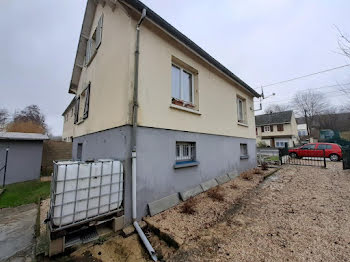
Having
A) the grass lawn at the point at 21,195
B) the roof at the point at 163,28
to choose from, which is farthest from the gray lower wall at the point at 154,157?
the roof at the point at 163,28

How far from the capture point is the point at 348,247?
2.31 m

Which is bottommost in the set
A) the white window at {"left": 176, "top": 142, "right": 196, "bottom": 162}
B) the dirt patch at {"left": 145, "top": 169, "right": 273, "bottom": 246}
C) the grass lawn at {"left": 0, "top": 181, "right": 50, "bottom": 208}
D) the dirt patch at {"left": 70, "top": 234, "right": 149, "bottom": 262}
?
the grass lawn at {"left": 0, "top": 181, "right": 50, "bottom": 208}

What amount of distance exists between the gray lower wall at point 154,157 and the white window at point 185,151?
190 mm

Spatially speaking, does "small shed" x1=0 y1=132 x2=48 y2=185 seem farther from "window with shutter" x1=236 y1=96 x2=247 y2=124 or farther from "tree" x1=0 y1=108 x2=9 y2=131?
"tree" x1=0 y1=108 x2=9 y2=131

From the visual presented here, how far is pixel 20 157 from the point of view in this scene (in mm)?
9281

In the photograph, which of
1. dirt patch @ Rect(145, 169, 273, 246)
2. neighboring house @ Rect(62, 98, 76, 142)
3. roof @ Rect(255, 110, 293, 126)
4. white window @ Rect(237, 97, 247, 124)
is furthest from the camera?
roof @ Rect(255, 110, 293, 126)

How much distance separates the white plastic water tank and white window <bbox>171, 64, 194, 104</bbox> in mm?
3104

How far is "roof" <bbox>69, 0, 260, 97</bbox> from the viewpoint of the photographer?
12.3ft

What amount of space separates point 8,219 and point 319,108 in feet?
194

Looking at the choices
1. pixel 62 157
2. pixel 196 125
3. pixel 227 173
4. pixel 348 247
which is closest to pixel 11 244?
pixel 196 125

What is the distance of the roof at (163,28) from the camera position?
376 centimetres

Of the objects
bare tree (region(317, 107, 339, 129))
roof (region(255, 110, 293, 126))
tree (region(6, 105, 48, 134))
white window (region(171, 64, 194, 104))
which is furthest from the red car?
bare tree (region(317, 107, 339, 129))

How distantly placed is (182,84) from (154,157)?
296 centimetres

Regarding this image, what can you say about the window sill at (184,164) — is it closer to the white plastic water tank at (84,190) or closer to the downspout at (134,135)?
the downspout at (134,135)
